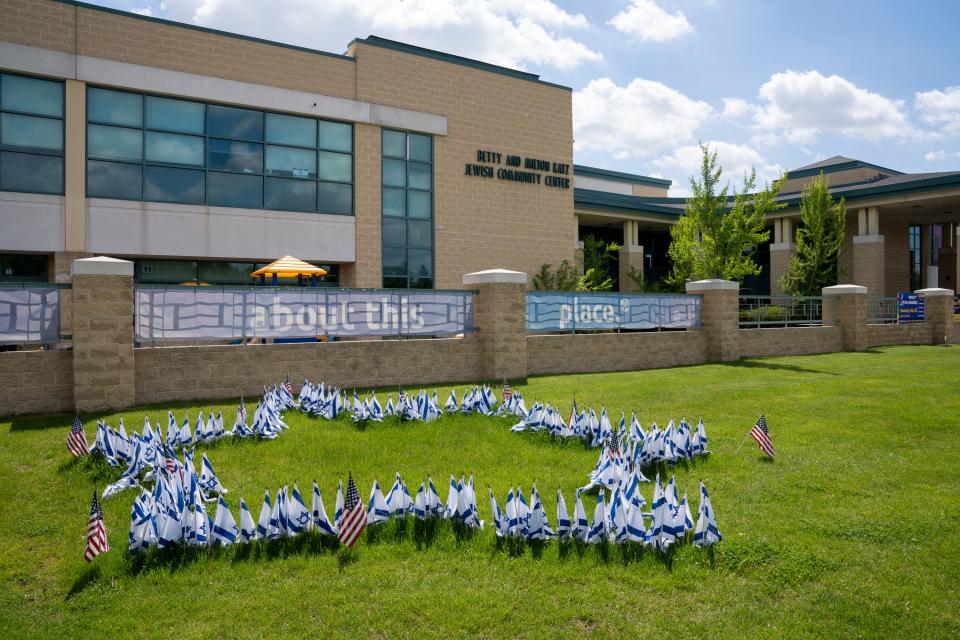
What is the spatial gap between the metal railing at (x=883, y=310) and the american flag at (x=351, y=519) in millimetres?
27496

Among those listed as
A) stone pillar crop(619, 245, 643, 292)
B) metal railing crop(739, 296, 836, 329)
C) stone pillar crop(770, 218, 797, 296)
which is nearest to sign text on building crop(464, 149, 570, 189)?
metal railing crop(739, 296, 836, 329)

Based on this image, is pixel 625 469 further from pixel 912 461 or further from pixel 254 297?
pixel 254 297

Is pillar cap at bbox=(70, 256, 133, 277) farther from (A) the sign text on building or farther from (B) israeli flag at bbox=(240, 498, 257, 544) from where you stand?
(A) the sign text on building

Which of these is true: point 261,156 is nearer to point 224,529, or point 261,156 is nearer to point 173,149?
point 173,149

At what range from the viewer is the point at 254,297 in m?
13.4

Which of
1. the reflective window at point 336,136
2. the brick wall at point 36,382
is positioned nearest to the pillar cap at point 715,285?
the reflective window at point 336,136

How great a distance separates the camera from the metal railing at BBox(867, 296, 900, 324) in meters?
27.8

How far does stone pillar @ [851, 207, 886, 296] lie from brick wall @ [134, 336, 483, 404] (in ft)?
91.7

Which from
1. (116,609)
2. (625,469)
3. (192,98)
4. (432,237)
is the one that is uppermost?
(192,98)

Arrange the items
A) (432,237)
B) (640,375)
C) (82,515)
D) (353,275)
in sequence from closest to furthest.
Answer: (82,515) → (640,375) → (353,275) → (432,237)

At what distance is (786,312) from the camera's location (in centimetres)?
2373

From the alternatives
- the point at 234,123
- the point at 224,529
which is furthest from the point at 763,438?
the point at 234,123

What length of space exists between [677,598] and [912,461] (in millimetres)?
5228

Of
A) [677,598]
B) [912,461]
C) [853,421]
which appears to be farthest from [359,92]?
[677,598]
